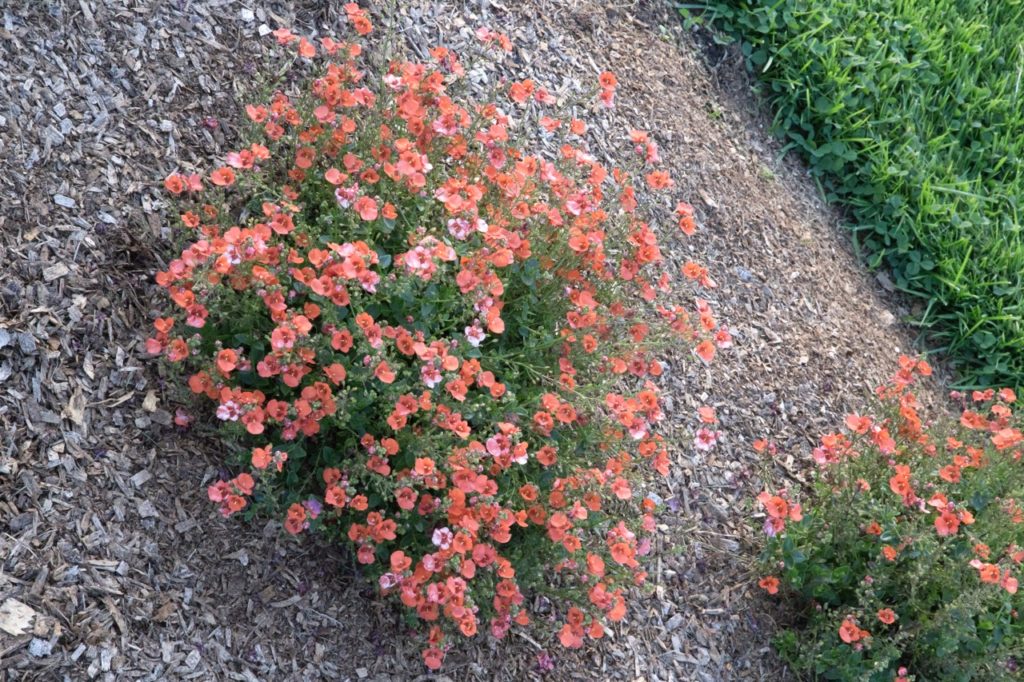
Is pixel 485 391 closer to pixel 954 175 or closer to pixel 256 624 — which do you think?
pixel 256 624

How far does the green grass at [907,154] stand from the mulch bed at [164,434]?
103 centimetres

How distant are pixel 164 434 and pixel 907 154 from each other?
3922 millimetres

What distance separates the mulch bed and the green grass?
1029mm

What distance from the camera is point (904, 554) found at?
10.6 ft

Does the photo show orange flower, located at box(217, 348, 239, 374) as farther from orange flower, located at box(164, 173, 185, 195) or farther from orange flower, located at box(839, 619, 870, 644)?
orange flower, located at box(839, 619, 870, 644)

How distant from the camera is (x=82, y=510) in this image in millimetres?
2625

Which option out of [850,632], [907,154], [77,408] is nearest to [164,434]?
[77,408]

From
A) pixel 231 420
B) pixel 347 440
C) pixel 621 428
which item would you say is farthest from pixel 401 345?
pixel 621 428

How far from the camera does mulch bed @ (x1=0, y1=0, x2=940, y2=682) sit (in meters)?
2.59

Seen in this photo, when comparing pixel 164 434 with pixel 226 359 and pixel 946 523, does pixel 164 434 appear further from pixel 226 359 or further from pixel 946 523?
pixel 946 523

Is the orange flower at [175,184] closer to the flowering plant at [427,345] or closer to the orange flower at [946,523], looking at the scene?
the flowering plant at [427,345]

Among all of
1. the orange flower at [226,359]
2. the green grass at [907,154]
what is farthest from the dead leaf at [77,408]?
the green grass at [907,154]

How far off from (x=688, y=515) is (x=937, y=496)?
2.72 feet

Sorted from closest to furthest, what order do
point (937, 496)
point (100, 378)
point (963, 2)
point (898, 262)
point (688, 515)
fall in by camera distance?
point (100, 378), point (937, 496), point (688, 515), point (898, 262), point (963, 2)
